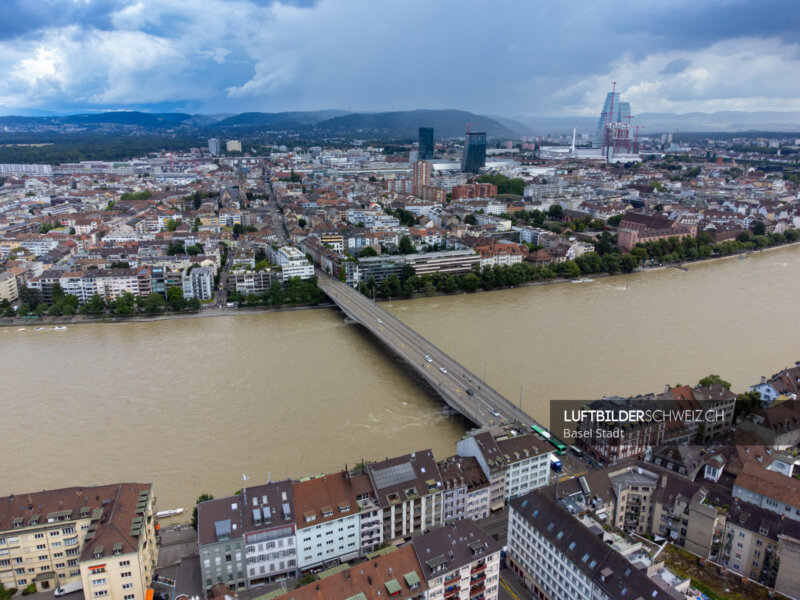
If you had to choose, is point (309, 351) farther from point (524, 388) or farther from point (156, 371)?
point (524, 388)

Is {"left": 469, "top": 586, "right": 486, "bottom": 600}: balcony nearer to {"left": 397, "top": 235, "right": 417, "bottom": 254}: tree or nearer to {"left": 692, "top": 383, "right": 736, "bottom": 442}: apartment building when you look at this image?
{"left": 692, "top": 383, "right": 736, "bottom": 442}: apartment building

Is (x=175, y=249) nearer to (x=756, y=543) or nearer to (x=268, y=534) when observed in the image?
(x=268, y=534)

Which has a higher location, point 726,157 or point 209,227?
point 726,157

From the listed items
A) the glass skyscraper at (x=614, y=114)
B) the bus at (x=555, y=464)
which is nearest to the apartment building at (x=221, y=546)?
the bus at (x=555, y=464)

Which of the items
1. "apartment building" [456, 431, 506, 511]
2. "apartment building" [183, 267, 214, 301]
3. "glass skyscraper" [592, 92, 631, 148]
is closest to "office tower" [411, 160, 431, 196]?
"apartment building" [183, 267, 214, 301]

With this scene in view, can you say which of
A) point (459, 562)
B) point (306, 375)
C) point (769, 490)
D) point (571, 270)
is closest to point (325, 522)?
point (459, 562)

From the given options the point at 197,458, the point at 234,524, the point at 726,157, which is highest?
the point at 726,157

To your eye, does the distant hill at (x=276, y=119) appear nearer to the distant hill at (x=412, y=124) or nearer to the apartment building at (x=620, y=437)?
the distant hill at (x=412, y=124)

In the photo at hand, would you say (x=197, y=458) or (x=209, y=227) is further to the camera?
(x=209, y=227)

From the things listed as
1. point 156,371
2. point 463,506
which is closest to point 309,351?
point 156,371
